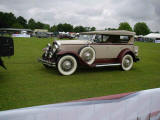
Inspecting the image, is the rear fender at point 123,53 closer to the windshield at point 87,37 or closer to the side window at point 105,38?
the side window at point 105,38

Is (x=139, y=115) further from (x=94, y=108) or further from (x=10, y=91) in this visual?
(x=10, y=91)

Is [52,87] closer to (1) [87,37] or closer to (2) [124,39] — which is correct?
(1) [87,37]

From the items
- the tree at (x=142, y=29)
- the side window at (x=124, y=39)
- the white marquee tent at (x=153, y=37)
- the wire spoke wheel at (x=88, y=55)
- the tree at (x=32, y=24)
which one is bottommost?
the wire spoke wheel at (x=88, y=55)

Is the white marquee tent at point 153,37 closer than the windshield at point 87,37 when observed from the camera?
No

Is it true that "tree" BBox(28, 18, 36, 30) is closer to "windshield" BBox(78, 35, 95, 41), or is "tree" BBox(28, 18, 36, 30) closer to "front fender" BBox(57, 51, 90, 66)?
"windshield" BBox(78, 35, 95, 41)

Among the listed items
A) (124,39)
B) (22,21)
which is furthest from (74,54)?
(22,21)

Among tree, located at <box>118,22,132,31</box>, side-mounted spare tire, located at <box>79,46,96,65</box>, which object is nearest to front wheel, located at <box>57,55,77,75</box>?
side-mounted spare tire, located at <box>79,46,96,65</box>

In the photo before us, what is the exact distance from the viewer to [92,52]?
6.43 meters

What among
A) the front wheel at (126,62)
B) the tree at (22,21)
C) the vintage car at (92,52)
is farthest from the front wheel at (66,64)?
the tree at (22,21)

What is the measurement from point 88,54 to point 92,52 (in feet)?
0.60

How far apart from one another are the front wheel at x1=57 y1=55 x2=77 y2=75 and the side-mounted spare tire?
46cm

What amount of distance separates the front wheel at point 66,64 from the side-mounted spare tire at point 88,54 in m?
0.46

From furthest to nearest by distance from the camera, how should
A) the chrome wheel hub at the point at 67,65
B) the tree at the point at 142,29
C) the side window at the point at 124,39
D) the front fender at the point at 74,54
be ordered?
the tree at the point at 142,29, the side window at the point at 124,39, the chrome wheel hub at the point at 67,65, the front fender at the point at 74,54

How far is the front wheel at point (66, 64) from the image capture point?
19.4 feet
